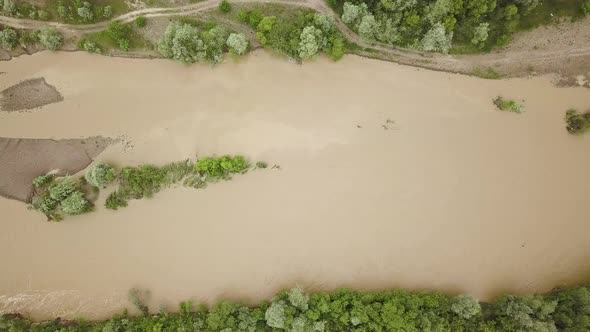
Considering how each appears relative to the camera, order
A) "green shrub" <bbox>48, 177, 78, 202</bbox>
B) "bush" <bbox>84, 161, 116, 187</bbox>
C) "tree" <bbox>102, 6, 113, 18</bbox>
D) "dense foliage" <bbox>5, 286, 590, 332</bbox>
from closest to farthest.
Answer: "dense foliage" <bbox>5, 286, 590, 332</bbox>
"bush" <bbox>84, 161, 116, 187</bbox>
"green shrub" <bbox>48, 177, 78, 202</bbox>
"tree" <bbox>102, 6, 113, 18</bbox>

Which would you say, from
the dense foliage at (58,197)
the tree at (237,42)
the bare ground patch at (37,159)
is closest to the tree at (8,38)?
the bare ground patch at (37,159)

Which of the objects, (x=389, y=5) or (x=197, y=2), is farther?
(x=197, y=2)

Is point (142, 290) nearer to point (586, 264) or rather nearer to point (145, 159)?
point (145, 159)

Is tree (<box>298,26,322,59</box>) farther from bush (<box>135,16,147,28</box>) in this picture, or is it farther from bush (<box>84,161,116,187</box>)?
bush (<box>84,161,116,187</box>)

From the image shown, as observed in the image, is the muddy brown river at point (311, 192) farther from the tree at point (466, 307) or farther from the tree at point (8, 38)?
the tree at point (8, 38)

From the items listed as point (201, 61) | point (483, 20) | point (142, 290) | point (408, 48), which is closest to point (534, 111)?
point (483, 20)

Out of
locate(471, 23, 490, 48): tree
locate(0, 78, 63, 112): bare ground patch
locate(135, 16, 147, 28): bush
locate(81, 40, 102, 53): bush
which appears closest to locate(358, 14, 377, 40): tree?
locate(471, 23, 490, 48): tree

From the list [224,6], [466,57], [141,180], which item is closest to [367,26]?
[466,57]
